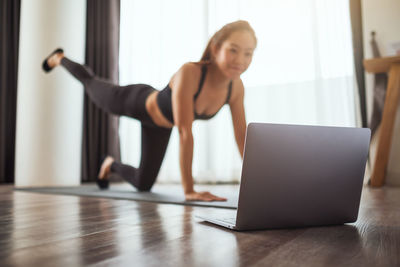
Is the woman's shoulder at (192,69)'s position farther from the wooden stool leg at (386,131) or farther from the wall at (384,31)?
the wall at (384,31)

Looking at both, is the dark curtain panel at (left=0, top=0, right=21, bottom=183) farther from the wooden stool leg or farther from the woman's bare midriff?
the wooden stool leg

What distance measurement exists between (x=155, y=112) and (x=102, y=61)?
1.84m

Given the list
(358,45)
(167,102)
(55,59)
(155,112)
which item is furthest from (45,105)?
(358,45)

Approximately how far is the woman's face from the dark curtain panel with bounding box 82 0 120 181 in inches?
81.2

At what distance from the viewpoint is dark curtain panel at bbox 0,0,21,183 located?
299 cm

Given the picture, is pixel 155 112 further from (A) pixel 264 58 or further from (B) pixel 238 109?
(A) pixel 264 58

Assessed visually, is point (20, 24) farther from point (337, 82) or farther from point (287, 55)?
point (337, 82)

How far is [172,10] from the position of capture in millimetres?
3160

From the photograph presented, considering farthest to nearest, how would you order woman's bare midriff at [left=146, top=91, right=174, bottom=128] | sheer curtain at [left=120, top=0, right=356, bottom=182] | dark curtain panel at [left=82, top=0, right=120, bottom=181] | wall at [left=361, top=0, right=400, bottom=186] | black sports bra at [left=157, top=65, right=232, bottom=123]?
dark curtain panel at [left=82, top=0, right=120, bottom=181] < sheer curtain at [left=120, top=0, right=356, bottom=182] < wall at [left=361, top=0, right=400, bottom=186] < woman's bare midriff at [left=146, top=91, right=174, bottom=128] < black sports bra at [left=157, top=65, right=232, bottom=123]

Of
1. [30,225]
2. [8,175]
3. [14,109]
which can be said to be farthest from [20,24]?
[30,225]

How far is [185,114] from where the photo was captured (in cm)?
164

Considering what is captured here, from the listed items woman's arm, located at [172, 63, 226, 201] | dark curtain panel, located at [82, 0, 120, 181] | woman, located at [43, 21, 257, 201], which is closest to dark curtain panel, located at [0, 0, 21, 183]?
dark curtain panel, located at [82, 0, 120, 181]

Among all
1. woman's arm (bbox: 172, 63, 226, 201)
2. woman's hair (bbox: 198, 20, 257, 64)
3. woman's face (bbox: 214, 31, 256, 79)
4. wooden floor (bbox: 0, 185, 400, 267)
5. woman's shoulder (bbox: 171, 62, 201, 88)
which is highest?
woman's hair (bbox: 198, 20, 257, 64)

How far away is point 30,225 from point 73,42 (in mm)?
2440
